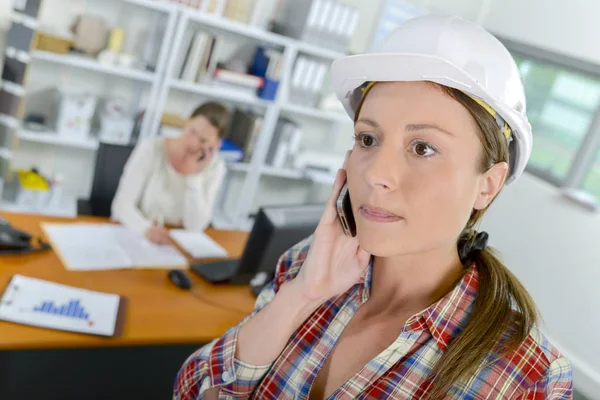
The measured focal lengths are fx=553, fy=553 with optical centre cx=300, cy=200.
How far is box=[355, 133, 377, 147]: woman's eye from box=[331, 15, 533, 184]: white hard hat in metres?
0.10

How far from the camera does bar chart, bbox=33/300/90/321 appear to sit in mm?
1494

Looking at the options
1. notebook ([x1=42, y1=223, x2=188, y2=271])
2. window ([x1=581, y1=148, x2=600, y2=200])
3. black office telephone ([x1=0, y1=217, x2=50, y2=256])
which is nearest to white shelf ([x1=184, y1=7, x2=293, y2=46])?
notebook ([x1=42, y1=223, x2=188, y2=271])

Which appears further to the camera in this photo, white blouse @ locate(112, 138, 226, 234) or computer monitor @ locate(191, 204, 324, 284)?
white blouse @ locate(112, 138, 226, 234)

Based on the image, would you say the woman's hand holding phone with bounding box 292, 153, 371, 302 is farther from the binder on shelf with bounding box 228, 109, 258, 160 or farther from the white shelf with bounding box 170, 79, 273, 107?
the binder on shelf with bounding box 228, 109, 258, 160

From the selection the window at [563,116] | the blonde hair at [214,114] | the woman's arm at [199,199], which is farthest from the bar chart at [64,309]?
the window at [563,116]

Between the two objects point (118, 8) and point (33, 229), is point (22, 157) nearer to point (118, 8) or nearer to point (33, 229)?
point (118, 8)

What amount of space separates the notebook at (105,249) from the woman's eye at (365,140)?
114 centimetres

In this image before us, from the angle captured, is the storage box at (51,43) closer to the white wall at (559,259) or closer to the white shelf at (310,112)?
the white shelf at (310,112)

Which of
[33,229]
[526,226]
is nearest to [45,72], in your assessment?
[33,229]

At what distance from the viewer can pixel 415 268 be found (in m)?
1.09

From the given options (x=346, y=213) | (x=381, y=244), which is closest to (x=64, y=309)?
(x=346, y=213)

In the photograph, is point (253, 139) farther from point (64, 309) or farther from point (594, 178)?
point (64, 309)

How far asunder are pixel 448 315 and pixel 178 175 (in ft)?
6.60

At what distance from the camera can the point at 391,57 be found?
36.4 inches
